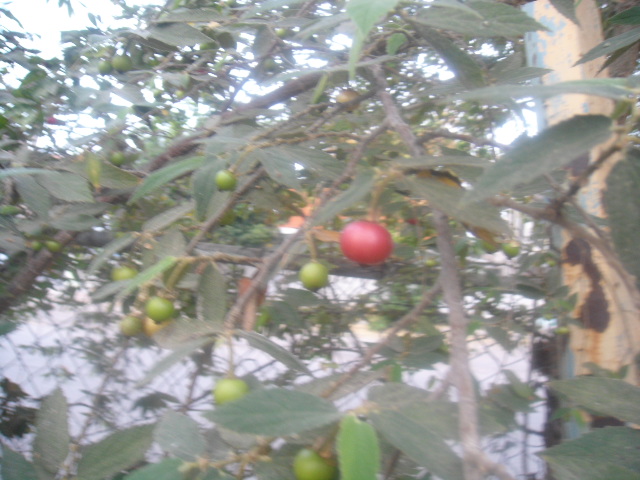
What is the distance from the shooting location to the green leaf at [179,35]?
143 centimetres

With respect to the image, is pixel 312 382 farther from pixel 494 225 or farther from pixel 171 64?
pixel 171 64

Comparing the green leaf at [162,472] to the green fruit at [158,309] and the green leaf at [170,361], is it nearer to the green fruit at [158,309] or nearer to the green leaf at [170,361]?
the green leaf at [170,361]

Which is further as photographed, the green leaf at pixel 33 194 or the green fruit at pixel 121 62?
the green fruit at pixel 121 62

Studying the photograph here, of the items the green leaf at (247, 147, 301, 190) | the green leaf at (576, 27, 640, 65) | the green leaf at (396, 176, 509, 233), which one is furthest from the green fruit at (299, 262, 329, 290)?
the green leaf at (576, 27, 640, 65)

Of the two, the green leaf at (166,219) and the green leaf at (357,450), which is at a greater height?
the green leaf at (166,219)

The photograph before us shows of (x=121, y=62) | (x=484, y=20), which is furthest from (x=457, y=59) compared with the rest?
(x=121, y=62)

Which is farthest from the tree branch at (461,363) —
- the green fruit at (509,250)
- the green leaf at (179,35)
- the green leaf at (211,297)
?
the green fruit at (509,250)

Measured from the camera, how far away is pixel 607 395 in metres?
0.69

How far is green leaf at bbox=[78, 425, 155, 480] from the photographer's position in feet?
2.41

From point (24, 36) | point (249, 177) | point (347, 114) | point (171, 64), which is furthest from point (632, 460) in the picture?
point (24, 36)

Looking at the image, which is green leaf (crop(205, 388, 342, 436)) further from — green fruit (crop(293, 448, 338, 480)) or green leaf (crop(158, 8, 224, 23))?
green leaf (crop(158, 8, 224, 23))

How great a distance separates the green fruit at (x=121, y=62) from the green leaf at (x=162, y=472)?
1452mm

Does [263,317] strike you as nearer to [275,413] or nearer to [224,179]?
[224,179]

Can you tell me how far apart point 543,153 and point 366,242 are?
1.08 feet
